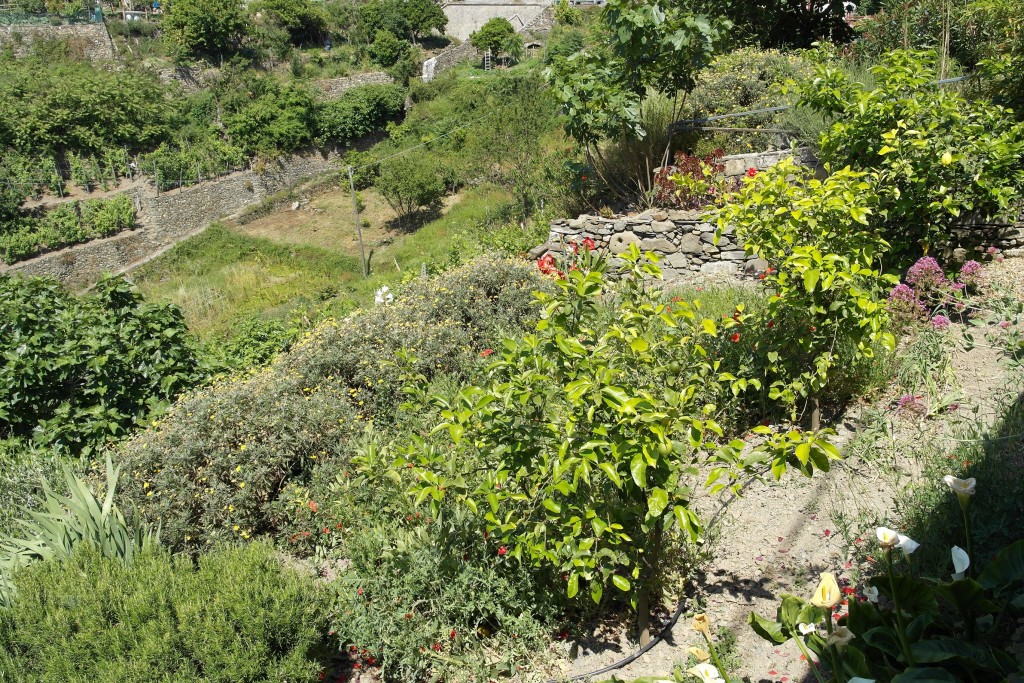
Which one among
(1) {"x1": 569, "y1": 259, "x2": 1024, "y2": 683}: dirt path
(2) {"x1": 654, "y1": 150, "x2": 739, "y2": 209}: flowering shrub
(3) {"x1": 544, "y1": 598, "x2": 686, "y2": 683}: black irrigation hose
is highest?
(2) {"x1": 654, "y1": 150, "x2": 739, "y2": 209}: flowering shrub

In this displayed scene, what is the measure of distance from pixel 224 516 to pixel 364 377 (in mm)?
1576

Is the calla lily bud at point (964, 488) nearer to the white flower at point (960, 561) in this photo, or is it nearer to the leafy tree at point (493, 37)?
the white flower at point (960, 561)

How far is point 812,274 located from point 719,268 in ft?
12.5

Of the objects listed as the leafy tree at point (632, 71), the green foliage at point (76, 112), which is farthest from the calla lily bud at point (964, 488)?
the green foliage at point (76, 112)

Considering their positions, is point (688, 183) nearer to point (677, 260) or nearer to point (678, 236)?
point (678, 236)

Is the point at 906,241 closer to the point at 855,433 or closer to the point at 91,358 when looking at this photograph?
the point at 855,433

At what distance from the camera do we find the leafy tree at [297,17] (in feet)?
115

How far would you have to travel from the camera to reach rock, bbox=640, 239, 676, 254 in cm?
741

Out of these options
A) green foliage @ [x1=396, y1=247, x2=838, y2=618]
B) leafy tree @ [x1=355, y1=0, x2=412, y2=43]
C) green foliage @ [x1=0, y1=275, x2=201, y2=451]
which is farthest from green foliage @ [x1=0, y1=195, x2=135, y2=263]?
green foliage @ [x1=396, y1=247, x2=838, y2=618]

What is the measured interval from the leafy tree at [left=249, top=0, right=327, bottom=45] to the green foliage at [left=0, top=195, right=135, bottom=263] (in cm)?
1633

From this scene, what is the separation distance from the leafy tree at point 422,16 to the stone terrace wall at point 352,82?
5.46 meters

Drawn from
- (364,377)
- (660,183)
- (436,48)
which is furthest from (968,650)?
(436,48)

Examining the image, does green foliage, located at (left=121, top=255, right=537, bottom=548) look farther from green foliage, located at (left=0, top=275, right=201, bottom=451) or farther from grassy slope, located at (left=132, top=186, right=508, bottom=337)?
grassy slope, located at (left=132, top=186, right=508, bottom=337)

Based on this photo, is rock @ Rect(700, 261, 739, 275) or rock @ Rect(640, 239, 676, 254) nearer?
rock @ Rect(700, 261, 739, 275)
